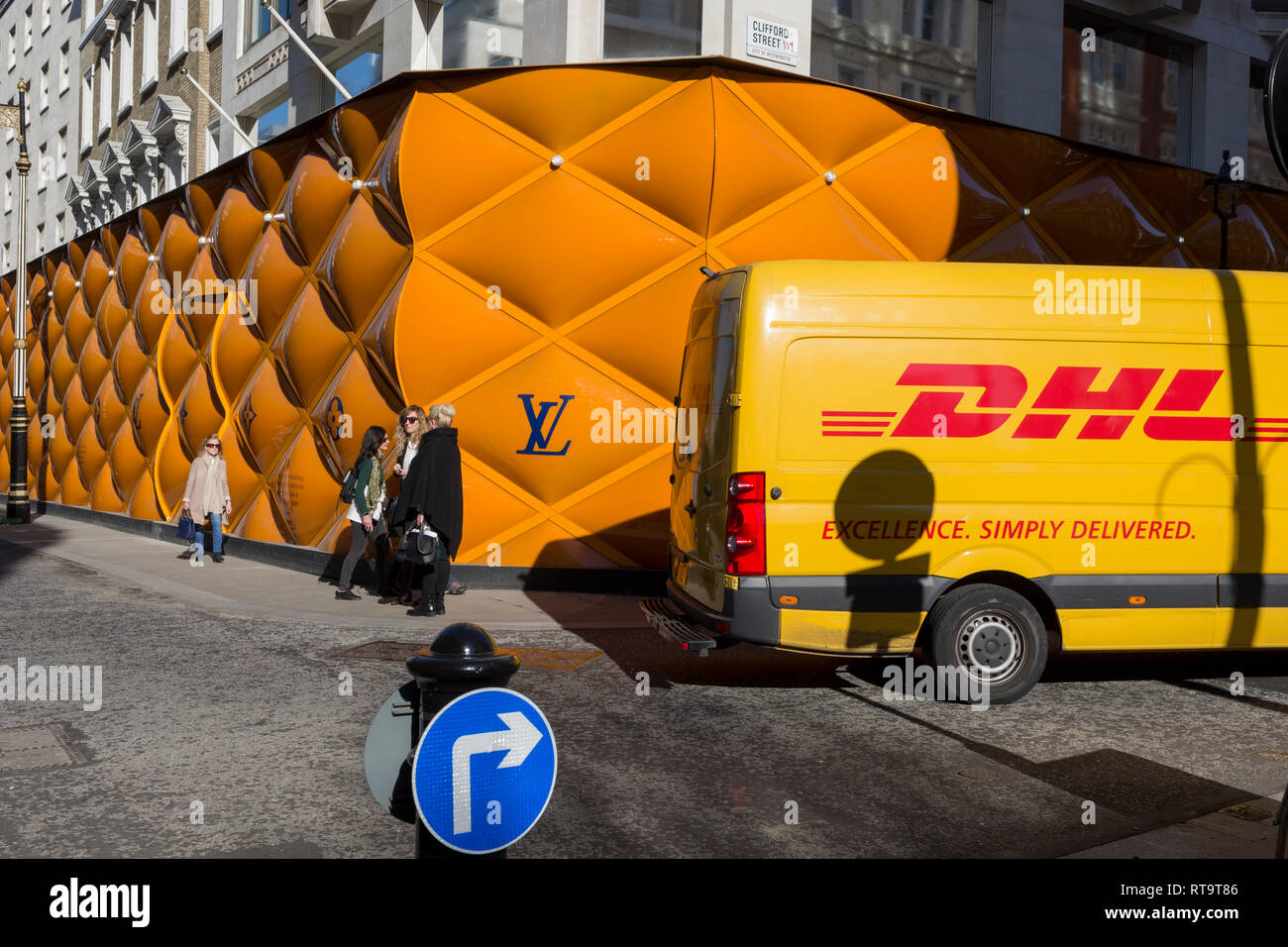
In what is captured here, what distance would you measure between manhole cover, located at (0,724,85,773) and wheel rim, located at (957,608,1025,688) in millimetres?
5056

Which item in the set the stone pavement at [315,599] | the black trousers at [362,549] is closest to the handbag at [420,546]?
the stone pavement at [315,599]

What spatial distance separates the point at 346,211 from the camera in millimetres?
13602

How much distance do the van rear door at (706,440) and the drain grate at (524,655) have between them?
108cm

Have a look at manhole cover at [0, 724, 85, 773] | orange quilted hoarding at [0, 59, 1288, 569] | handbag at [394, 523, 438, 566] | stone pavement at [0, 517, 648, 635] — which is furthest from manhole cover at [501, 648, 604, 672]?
orange quilted hoarding at [0, 59, 1288, 569]

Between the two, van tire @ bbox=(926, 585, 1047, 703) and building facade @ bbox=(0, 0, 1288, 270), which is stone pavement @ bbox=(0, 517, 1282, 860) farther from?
building facade @ bbox=(0, 0, 1288, 270)

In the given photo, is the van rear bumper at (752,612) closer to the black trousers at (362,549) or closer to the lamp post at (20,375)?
the black trousers at (362,549)

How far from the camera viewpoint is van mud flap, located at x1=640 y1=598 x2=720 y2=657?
711 cm

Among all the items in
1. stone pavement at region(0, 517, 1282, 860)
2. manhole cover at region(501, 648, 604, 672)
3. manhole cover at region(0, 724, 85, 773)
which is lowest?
manhole cover at region(0, 724, 85, 773)

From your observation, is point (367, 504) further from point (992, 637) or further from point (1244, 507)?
point (1244, 507)

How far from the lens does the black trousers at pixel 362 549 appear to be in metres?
11.6

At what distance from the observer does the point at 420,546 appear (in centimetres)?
1037

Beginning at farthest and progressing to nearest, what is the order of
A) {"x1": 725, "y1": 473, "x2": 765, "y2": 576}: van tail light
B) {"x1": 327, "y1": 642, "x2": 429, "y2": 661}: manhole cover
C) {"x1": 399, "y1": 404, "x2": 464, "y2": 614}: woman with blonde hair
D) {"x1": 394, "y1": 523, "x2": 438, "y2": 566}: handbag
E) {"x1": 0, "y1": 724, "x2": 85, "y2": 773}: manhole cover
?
{"x1": 399, "y1": 404, "x2": 464, "y2": 614}: woman with blonde hair
{"x1": 394, "y1": 523, "x2": 438, "y2": 566}: handbag
{"x1": 327, "y1": 642, "x2": 429, "y2": 661}: manhole cover
{"x1": 725, "y1": 473, "x2": 765, "y2": 576}: van tail light
{"x1": 0, "y1": 724, "x2": 85, "y2": 773}: manhole cover
